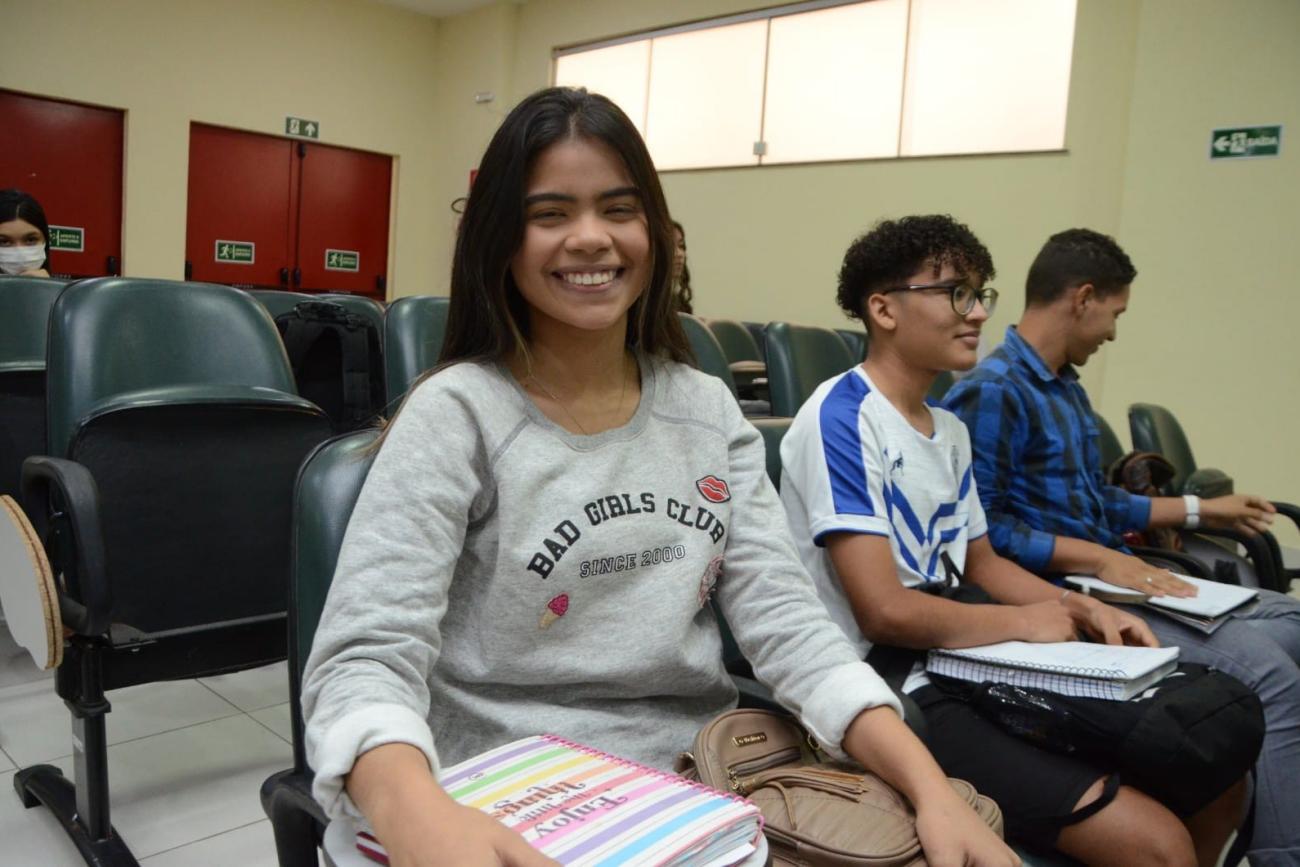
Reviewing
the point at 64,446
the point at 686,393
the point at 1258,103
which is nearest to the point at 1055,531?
the point at 686,393

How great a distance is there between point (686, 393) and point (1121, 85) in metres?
4.97

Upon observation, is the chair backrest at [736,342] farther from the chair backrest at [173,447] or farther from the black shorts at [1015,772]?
the black shorts at [1015,772]

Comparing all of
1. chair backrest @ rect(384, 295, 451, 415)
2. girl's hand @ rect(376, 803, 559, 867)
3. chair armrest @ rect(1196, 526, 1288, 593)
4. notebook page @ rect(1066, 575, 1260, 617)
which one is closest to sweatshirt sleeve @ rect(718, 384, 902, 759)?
girl's hand @ rect(376, 803, 559, 867)

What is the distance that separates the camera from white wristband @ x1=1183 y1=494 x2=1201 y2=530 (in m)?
2.48

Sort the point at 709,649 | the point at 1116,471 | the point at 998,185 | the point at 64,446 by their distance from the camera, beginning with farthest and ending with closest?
1. the point at 998,185
2. the point at 1116,471
3. the point at 64,446
4. the point at 709,649

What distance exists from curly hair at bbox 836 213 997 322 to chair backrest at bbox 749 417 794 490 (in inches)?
10.4

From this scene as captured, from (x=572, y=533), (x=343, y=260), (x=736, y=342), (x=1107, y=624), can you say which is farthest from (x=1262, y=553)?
(x=343, y=260)

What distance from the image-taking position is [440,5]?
872 cm

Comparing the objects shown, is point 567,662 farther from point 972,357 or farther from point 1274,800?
point 1274,800

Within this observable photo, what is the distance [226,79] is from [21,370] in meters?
6.48

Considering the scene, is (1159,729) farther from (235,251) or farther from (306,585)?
(235,251)

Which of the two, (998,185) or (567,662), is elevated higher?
(998,185)

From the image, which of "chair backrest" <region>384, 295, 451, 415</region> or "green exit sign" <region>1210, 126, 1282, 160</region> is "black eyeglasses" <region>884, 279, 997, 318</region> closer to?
"chair backrest" <region>384, 295, 451, 415</region>

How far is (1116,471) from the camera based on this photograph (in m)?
2.69
